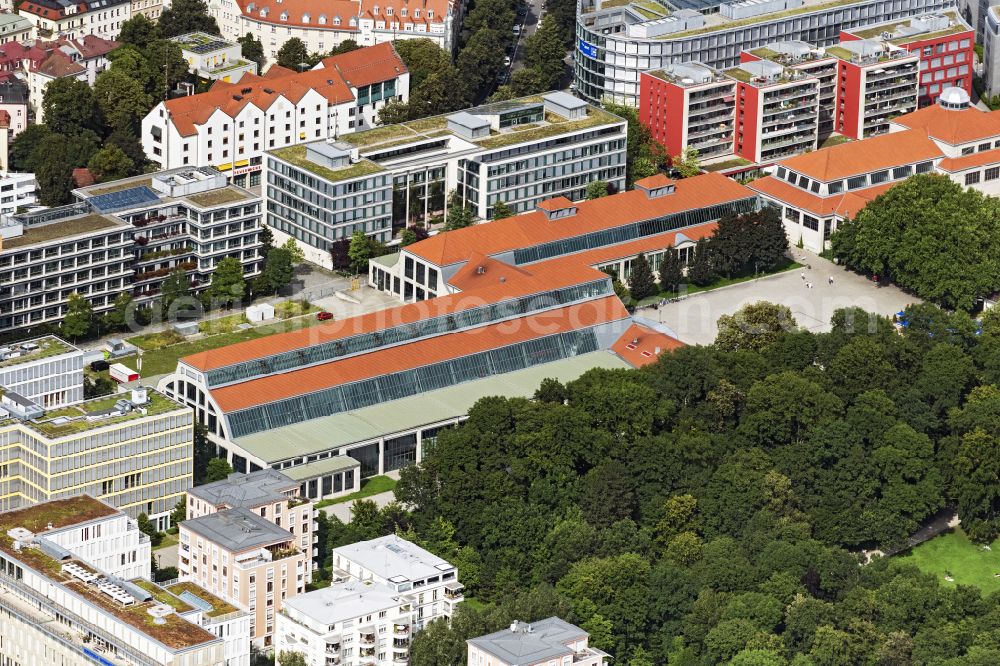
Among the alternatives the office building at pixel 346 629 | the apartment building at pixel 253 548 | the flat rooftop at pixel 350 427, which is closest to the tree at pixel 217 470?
the flat rooftop at pixel 350 427

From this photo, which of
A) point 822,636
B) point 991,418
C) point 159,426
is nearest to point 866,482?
point 991,418

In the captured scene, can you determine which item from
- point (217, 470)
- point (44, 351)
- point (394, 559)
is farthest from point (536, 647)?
point (44, 351)

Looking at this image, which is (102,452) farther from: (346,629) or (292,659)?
(346,629)

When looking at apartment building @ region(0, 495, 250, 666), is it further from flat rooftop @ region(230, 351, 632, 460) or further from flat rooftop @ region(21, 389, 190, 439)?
flat rooftop @ region(230, 351, 632, 460)

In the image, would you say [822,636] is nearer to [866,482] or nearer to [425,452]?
[866,482]

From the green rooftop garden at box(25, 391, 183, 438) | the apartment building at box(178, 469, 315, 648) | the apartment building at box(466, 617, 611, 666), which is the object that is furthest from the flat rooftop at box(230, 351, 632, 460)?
the apartment building at box(466, 617, 611, 666)

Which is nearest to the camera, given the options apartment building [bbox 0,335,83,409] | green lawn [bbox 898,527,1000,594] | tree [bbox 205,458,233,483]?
green lawn [bbox 898,527,1000,594]

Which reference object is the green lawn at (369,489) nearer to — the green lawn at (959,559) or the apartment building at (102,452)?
the apartment building at (102,452)
